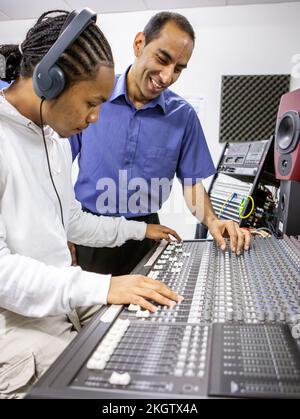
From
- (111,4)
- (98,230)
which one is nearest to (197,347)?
(98,230)

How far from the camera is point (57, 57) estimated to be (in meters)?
0.76

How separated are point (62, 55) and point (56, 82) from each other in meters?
0.06

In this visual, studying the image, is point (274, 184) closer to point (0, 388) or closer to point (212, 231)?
point (212, 231)

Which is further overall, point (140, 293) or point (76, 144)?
point (76, 144)

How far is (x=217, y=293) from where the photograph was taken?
794 mm

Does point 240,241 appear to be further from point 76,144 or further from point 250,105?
point 250,105

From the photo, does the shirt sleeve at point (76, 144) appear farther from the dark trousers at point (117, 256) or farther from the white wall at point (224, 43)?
the white wall at point (224, 43)

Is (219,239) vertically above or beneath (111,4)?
beneath

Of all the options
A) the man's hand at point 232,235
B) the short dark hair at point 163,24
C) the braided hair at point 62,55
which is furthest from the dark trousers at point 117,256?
the braided hair at point 62,55

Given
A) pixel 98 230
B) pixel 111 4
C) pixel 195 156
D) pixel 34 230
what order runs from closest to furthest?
1. pixel 34 230
2. pixel 98 230
3. pixel 195 156
4. pixel 111 4

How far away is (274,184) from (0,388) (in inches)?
55.2

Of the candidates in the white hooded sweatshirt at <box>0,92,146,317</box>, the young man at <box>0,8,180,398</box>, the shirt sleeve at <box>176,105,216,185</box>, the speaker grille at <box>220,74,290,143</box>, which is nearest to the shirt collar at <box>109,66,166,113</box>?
the shirt sleeve at <box>176,105,216,185</box>

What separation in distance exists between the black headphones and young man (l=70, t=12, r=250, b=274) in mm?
674
